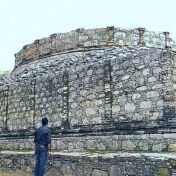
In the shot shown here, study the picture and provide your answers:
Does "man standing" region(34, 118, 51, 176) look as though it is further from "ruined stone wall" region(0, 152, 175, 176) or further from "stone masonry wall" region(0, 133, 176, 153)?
"stone masonry wall" region(0, 133, 176, 153)

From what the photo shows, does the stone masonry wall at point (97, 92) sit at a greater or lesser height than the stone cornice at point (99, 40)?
lesser

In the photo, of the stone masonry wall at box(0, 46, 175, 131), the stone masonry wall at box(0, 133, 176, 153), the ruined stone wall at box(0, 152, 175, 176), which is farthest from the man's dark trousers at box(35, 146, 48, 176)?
the stone masonry wall at box(0, 46, 175, 131)

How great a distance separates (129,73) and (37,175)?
3648mm

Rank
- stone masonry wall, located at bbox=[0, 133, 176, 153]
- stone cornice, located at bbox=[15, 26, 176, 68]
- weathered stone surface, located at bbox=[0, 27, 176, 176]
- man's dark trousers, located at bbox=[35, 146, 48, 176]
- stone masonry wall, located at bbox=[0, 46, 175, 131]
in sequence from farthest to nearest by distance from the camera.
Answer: stone cornice, located at bbox=[15, 26, 176, 68] → stone masonry wall, located at bbox=[0, 46, 175, 131] → weathered stone surface, located at bbox=[0, 27, 176, 176] → stone masonry wall, located at bbox=[0, 133, 176, 153] → man's dark trousers, located at bbox=[35, 146, 48, 176]

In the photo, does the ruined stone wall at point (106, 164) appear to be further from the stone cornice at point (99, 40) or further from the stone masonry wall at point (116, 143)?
the stone cornice at point (99, 40)

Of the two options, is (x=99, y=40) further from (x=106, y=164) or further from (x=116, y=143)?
(x=106, y=164)

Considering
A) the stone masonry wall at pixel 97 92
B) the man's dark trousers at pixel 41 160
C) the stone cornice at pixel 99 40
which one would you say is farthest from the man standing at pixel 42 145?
Result: the stone cornice at pixel 99 40

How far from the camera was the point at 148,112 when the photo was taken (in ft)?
30.6

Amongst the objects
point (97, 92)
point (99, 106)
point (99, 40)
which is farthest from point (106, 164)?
point (99, 40)

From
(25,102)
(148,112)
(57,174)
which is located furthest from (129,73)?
(25,102)

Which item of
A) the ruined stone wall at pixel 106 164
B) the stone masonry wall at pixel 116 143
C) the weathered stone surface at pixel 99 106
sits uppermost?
the weathered stone surface at pixel 99 106

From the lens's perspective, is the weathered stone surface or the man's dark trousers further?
the weathered stone surface

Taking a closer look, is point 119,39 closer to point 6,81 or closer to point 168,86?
point 6,81

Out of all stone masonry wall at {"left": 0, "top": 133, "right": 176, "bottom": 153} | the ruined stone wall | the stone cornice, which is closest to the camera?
the ruined stone wall
